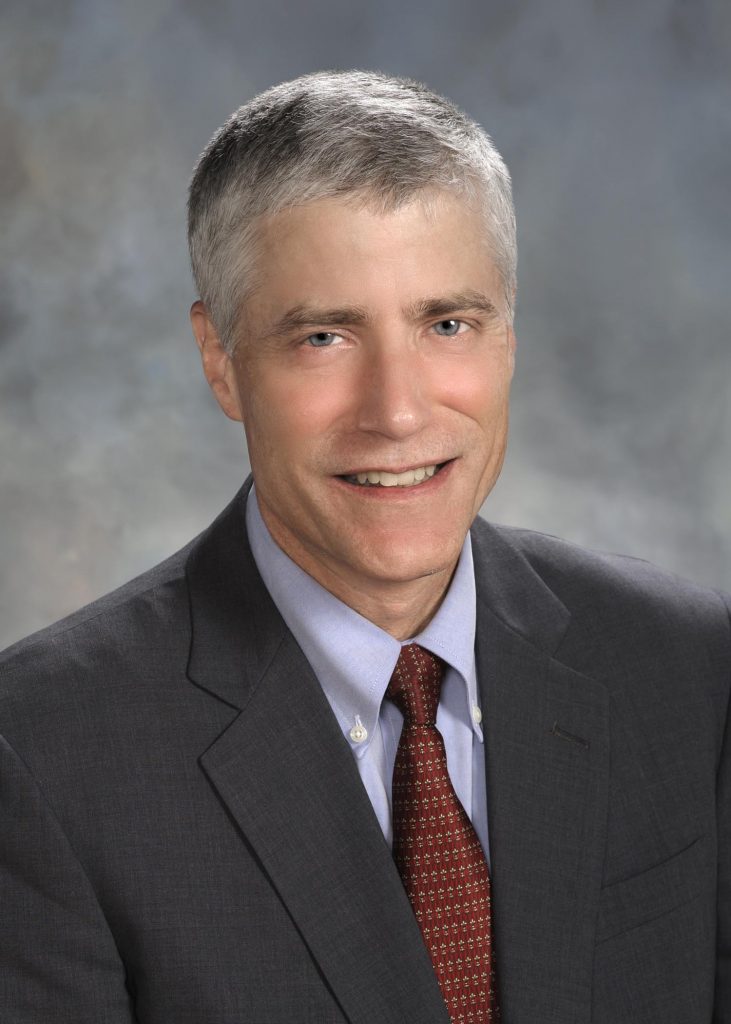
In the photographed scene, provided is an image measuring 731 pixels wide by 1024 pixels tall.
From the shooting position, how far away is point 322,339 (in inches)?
103

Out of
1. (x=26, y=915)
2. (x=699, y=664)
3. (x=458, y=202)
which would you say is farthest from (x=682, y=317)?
(x=26, y=915)

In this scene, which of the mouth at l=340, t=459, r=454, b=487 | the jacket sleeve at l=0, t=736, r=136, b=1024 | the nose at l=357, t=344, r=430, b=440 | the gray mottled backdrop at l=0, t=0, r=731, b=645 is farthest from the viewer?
the gray mottled backdrop at l=0, t=0, r=731, b=645

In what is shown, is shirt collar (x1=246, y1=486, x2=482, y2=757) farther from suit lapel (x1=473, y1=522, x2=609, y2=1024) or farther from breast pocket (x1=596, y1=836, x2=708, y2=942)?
breast pocket (x1=596, y1=836, x2=708, y2=942)

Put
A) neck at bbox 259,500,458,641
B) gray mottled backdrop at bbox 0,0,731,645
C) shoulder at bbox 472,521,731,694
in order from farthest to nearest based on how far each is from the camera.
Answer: gray mottled backdrop at bbox 0,0,731,645 < shoulder at bbox 472,521,731,694 < neck at bbox 259,500,458,641

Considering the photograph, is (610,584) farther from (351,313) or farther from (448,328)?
(351,313)

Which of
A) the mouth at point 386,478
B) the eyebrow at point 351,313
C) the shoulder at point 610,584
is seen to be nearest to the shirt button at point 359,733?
the mouth at point 386,478

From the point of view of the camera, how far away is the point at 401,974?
255 centimetres

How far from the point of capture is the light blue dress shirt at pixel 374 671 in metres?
2.75

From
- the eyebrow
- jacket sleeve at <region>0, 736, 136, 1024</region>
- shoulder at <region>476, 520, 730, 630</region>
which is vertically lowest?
jacket sleeve at <region>0, 736, 136, 1024</region>

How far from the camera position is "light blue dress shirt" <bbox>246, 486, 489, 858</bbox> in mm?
2748

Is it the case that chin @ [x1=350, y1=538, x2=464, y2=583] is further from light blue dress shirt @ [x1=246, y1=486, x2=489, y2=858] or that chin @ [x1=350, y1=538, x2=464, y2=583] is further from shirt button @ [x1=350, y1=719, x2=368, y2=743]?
shirt button @ [x1=350, y1=719, x2=368, y2=743]

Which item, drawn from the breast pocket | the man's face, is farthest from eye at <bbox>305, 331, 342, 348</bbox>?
the breast pocket

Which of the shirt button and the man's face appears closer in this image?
the man's face

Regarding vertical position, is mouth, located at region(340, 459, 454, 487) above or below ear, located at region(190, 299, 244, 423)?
below
